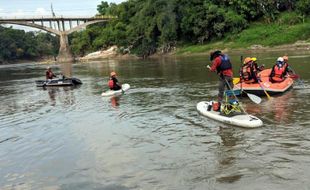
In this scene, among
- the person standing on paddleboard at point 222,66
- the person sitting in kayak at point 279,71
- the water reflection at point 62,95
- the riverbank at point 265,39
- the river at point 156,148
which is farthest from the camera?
the riverbank at point 265,39

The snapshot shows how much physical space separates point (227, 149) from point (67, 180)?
11.5 feet

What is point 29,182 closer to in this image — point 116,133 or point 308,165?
point 116,133

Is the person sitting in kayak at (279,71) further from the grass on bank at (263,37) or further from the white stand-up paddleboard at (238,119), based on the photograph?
the grass on bank at (263,37)

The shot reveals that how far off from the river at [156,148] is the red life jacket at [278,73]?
990 millimetres

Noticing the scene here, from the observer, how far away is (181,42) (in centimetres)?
7094

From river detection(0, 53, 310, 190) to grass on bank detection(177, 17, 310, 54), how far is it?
1607 inches

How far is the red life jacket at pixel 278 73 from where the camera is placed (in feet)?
52.4

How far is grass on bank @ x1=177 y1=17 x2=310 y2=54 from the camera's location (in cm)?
5350

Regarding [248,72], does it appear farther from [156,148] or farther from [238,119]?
[156,148]

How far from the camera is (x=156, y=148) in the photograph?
30.1 feet

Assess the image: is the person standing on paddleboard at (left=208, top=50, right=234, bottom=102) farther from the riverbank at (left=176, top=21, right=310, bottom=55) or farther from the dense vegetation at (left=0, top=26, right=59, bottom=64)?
the dense vegetation at (left=0, top=26, right=59, bottom=64)

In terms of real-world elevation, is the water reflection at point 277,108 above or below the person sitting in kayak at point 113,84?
below

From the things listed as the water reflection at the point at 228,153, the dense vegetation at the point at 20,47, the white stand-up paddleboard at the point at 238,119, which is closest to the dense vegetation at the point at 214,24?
the white stand-up paddleboard at the point at 238,119

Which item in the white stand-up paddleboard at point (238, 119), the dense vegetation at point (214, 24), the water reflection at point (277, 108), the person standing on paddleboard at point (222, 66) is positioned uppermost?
the dense vegetation at point (214, 24)
